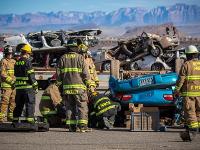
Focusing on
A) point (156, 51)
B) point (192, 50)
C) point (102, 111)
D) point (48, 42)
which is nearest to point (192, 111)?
point (192, 50)

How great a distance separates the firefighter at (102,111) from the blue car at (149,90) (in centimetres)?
60

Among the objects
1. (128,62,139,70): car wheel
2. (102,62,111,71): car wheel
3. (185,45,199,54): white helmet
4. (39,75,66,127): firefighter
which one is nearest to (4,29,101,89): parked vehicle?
(102,62,111,71): car wheel

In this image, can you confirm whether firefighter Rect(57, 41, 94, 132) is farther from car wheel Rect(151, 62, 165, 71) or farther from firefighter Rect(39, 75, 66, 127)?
car wheel Rect(151, 62, 165, 71)

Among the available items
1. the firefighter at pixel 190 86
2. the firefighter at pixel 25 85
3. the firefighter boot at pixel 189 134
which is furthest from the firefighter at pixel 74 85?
the firefighter boot at pixel 189 134

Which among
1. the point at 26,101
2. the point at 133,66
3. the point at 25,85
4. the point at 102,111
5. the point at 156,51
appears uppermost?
the point at 156,51

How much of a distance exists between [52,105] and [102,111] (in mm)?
1157

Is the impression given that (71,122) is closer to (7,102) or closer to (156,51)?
(7,102)

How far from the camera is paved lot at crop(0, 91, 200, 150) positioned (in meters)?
11.0

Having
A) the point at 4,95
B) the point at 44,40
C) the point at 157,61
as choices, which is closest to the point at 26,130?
the point at 4,95

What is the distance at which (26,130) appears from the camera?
13.5m

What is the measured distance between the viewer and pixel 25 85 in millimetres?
13500

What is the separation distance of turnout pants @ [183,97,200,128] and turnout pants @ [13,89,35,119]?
3249 mm

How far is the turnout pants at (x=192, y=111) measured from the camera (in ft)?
39.1

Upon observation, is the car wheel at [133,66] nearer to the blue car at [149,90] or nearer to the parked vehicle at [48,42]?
the parked vehicle at [48,42]
